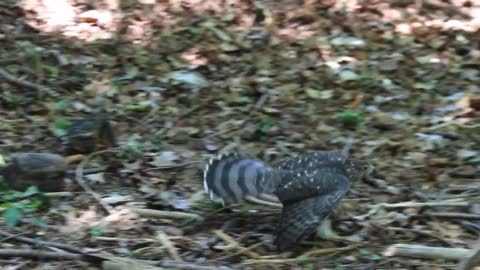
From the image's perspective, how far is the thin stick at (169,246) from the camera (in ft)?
14.5

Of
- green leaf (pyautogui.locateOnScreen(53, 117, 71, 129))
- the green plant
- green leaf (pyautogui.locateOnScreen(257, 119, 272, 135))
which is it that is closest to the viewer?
the green plant

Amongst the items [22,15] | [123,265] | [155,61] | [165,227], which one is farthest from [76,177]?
[22,15]

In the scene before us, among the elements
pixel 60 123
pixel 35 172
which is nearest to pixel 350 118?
pixel 60 123

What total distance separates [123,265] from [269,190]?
100cm

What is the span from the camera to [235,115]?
21.0ft

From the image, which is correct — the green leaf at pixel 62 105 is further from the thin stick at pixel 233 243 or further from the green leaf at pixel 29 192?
the thin stick at pixel 233 243

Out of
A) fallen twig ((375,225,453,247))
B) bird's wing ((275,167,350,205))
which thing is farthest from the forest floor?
bird's wing ((275,167,350,205))

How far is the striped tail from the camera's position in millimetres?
4656

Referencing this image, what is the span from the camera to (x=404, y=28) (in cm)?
760

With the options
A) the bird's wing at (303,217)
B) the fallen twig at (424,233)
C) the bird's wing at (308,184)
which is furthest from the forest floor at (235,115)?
the bird's wing at (308,184)

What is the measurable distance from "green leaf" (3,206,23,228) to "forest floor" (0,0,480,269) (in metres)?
0.01

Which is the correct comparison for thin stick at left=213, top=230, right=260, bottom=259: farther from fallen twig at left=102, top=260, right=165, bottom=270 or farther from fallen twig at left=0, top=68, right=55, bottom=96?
fallen twig at left=0, top=68, right=55, bottom=96

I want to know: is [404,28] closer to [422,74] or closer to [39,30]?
[422,74]

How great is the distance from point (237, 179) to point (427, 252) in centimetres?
113
